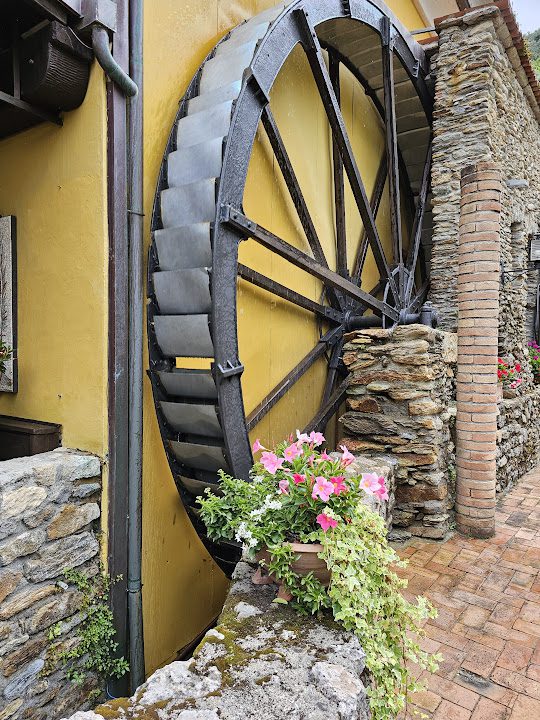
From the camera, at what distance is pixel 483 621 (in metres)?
2.56

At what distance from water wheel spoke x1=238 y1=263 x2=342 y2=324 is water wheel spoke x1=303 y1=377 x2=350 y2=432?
23.5 inches

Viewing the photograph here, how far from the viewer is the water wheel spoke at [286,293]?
2.82 metres

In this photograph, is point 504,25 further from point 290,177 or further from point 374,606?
point 374,606

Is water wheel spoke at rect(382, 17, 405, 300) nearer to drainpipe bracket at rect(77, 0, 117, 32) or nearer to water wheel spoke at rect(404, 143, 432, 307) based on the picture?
water wheel spoke at rect(404, 143, 432, 307)

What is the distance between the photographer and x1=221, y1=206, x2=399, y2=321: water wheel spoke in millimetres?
2180

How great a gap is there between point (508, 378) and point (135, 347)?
415cm

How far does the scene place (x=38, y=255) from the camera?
2.41 m

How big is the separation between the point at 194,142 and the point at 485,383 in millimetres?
2684

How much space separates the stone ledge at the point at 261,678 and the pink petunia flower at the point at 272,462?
465 millimetres

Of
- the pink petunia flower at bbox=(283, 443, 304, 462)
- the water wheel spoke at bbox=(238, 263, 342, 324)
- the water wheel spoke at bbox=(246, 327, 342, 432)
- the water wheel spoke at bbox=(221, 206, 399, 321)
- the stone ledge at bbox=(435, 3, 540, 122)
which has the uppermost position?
the stone ledge at bbox=(435, 3, 540, 122)

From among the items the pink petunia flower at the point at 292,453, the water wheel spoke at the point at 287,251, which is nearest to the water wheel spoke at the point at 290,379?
the water wheel spoke at the point at 287,251

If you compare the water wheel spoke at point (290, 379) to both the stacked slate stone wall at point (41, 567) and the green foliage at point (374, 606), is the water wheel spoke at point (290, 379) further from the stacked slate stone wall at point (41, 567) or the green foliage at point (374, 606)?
the green foliage at point (374, 606)

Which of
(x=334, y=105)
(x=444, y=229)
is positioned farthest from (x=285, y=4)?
(x=444, y=229)

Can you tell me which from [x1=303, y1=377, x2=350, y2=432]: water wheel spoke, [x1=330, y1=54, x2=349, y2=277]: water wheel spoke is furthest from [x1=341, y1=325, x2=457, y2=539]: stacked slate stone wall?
[x1=330, y1=54, x2=349, y2=277]: water wheel spoke
